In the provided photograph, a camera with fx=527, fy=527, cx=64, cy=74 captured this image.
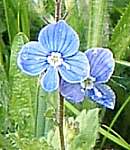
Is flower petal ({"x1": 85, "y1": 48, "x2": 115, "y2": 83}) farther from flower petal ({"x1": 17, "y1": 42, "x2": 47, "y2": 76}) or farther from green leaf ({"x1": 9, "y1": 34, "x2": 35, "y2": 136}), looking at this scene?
green leaf ({"x1": 9, "y1": 34, "x2": 35, "y2": 136})

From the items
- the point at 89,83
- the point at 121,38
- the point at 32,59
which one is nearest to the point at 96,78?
the point at 89,83

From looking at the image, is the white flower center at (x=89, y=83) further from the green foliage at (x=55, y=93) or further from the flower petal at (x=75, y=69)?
the green foliage at (x=55, y=93)

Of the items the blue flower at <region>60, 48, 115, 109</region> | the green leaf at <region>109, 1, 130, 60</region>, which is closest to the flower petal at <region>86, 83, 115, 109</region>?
the blue flower at <region>60, 48, 115, 109</region>

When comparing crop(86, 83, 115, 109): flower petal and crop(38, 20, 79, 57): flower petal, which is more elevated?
crop(38, 20, 79, 57): flower petal

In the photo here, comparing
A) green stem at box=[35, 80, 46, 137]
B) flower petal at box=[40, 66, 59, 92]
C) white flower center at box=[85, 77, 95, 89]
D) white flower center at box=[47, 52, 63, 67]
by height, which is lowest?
green stem at box=[35, 80, 46, 137]

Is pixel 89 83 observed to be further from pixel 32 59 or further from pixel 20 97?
pixel 20 97

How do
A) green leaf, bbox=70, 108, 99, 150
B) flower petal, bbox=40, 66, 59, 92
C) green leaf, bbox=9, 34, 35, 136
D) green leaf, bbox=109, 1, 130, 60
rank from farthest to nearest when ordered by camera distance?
green leaf, bbox=109, 1, 130, 60, green leaf, bbox=9, 34, 35, 136, green leaf, bbox=70, 108, 99, 150, flower petal, bbox=40, 66, 59, 92
